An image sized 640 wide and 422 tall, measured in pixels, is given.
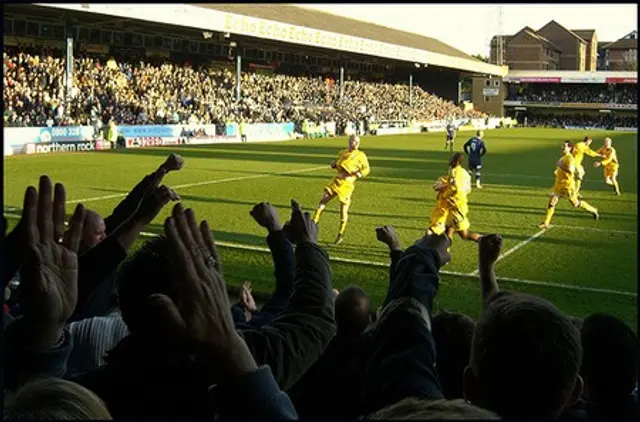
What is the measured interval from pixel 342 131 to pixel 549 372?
166ft

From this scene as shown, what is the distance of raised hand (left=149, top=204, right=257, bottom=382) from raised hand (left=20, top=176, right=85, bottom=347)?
0.51m

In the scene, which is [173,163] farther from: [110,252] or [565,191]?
[565,191]

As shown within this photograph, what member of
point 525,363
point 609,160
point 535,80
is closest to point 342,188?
point 609,160

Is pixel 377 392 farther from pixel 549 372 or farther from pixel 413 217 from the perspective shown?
pixel 413 217

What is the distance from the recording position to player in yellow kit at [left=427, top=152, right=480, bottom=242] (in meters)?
12.8

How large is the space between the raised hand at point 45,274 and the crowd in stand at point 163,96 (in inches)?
1175

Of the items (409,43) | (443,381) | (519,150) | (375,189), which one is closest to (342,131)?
(519,150)

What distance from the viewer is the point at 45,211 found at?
229 cm

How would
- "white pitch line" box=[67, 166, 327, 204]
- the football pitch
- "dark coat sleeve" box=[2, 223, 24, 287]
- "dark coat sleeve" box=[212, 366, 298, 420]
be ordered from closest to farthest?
"dark coat sleeve" box=[212, 366, 298, 420] < "dark coat sleeve" box=[2, 223, 24, 287] < the football pitch < "white pitch line" box=[67, 166, 327, 204]

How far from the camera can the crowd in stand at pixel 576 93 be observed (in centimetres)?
8475

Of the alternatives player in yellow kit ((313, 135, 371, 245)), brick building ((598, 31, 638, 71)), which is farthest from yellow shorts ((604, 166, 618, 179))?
brick building ((598, 31, 638, 71))

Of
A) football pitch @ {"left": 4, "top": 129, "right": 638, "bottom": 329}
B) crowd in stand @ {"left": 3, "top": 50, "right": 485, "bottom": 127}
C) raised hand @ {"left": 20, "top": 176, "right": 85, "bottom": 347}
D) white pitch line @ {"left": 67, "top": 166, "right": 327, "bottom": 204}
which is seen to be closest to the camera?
raised hand @ {"left": 20, "top": 176, "right": 85, "bottom": 347}

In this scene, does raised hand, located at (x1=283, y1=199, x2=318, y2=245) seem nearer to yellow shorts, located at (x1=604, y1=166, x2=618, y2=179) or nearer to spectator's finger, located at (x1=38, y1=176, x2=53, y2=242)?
spectator's finger, located at (x1=38, y1=176, x2=53, y2=242)

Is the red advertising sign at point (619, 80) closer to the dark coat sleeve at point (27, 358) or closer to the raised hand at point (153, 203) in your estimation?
the raised hand at point (153, 203)
